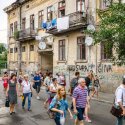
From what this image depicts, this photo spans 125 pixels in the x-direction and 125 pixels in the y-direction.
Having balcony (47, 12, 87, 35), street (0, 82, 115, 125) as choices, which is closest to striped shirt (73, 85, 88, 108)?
street (0, 82, 115, 125)

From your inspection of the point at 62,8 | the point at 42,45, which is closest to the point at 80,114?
→ the point at 62,8

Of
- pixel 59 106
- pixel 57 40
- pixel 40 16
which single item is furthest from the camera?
pixel 40 16

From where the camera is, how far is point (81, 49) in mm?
25938

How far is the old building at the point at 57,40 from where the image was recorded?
23.8 m

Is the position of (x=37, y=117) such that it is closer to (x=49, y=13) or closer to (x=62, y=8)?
(x=62, y=8)

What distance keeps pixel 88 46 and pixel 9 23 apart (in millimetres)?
20430

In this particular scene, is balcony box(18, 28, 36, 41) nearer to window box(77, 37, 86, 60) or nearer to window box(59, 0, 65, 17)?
window box(59, 0, 65, 17)

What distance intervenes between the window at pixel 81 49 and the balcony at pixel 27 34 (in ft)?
27.6

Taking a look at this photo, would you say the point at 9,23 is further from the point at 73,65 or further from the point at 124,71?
the point at 124,71

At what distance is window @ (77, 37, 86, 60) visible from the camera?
25.6 metres

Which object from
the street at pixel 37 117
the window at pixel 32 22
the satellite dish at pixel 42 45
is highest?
the window at pixel 32 22

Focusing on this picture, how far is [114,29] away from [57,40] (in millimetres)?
16238

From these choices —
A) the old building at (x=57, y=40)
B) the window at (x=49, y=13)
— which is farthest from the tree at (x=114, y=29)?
the window at (x=49, y=13)

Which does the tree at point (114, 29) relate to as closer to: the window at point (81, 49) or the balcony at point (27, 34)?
the window at point (81, 49)
